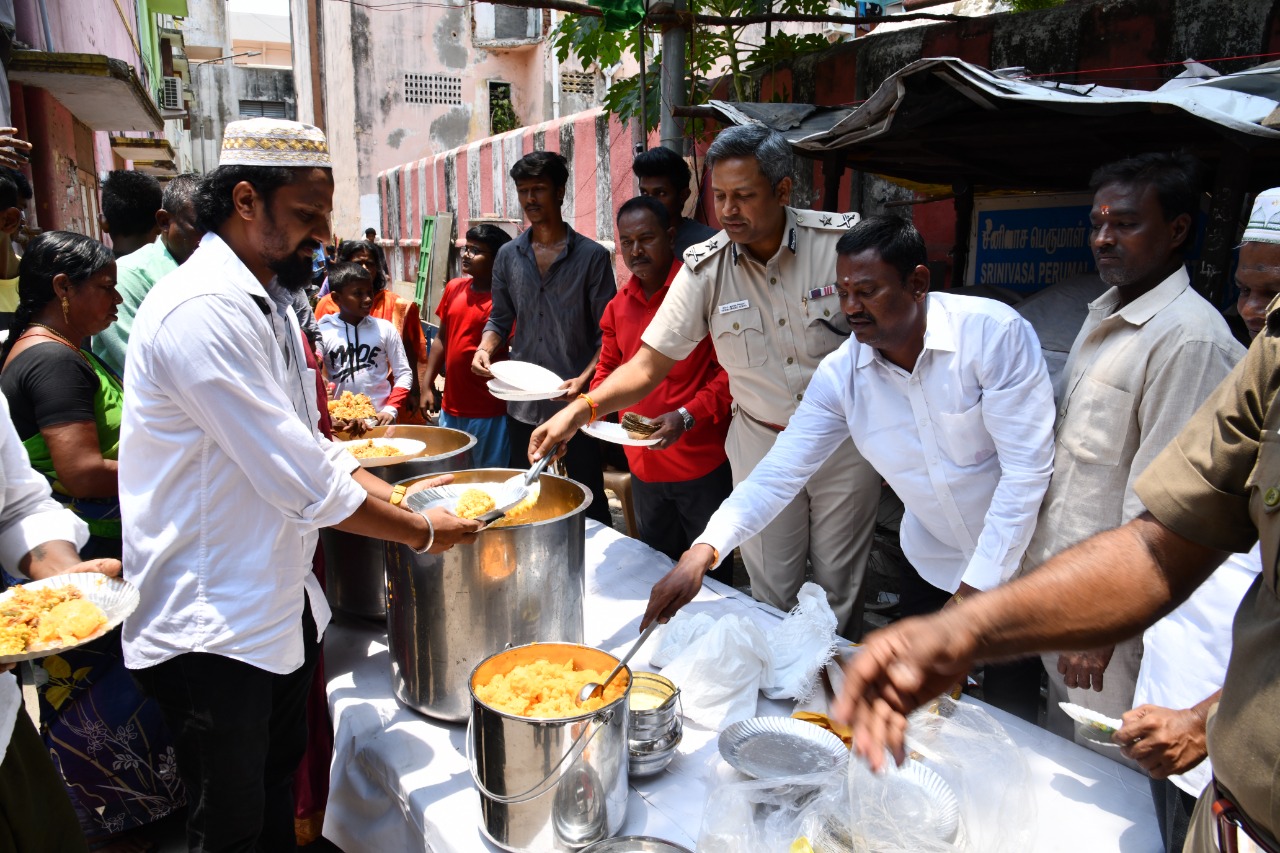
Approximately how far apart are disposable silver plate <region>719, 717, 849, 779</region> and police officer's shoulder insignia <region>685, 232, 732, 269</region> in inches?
70.1

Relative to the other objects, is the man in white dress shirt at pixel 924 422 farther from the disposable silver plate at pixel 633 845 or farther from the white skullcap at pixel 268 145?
the white skullcap at pixel 268 145

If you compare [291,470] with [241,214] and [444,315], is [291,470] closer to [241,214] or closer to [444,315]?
[241,214]

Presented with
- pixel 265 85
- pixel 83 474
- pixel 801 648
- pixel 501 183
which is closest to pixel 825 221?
pixel 801 648

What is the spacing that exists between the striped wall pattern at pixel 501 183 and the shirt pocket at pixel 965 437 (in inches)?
210

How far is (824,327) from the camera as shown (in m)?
2.98

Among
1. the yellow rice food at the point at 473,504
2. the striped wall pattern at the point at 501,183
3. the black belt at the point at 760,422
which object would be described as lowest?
the yellow rice food at the point at 473,504

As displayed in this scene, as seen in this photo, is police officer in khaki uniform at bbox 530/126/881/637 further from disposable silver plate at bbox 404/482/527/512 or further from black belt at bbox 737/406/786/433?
disposable silver plate at bbox 404/482/527/512

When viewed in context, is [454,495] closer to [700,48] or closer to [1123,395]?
[1123,395]

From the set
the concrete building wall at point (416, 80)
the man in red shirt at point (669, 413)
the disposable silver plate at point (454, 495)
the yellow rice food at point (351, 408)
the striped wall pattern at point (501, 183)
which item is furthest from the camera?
the concrete building wall at point (416, 80)

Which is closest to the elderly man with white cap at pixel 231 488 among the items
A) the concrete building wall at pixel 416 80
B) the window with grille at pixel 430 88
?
the concrete building wall at pixel 416 80

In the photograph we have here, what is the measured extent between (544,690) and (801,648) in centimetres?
74

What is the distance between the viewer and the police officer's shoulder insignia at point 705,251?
10.1ft

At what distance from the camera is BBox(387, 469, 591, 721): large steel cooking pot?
6.40 ft

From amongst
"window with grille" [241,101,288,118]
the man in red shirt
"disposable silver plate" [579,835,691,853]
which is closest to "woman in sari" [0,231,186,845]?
"disposable silver plate" [579,835,691,853]
